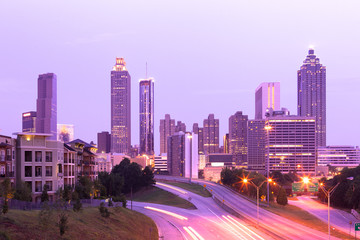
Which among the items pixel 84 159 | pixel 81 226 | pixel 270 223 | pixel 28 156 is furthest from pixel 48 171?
pixel 270 223

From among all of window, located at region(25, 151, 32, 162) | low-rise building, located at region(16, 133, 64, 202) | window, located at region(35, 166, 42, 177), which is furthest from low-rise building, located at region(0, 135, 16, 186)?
window, located at region(35, 166, 42, 177)

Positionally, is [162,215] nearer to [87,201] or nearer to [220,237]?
[87,201]

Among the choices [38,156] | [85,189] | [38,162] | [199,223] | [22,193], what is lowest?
[199,223]

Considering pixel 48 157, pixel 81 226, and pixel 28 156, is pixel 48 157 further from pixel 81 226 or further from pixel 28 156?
pixel 81 226

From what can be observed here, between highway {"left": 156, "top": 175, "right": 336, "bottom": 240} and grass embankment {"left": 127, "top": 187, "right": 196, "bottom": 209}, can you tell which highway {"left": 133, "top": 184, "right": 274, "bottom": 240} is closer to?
highway {"left": 156, "top": 175, "right": 336, "bottom": 240}

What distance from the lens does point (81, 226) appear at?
47781 mm

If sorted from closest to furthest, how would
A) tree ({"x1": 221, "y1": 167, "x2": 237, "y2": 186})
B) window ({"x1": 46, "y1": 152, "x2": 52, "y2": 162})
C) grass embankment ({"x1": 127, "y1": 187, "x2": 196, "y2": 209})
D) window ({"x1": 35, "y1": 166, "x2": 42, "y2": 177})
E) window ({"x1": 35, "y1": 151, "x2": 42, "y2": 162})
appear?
window ({"x1": 35, "y1": 166, "x2": 42, "y2": 177}), window ({"x1": 35, "y1": 151, "x2": 42, "y2": 162}), window ({"x1": 46, "y1": 152, "x2": 52, "y2": 162}), grass embankment ({"x1": 127, "y1": 187, "x2": 196, "y2": 209}), tree ({"x1": 221, "y1": 167, "x2": 237, "y2": 186})

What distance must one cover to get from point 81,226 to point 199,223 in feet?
107

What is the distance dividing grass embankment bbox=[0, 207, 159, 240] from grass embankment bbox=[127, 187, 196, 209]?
3204 cm

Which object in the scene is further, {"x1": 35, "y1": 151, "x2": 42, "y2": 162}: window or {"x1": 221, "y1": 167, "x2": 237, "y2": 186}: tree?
{"x1": 221, "y1": 167, "x2": 237, "y2": 186}: tree

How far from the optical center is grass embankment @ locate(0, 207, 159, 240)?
37.5 metres

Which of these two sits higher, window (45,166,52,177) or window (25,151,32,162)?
window (25,151,32,162)

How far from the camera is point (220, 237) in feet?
200

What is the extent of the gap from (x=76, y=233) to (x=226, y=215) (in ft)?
164
